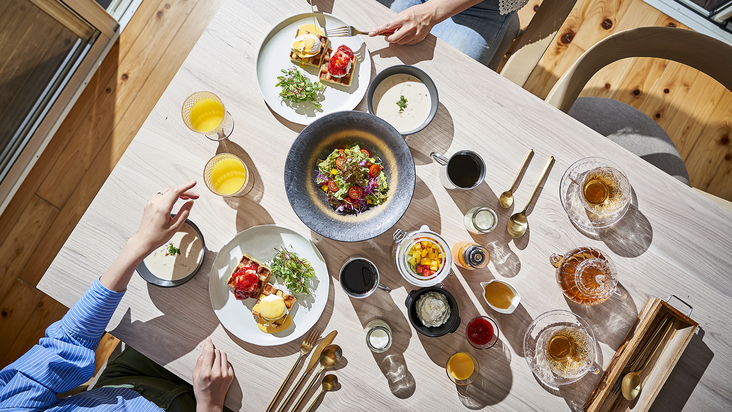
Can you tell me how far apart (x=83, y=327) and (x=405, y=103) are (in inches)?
56.0

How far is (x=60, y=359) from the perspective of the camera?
4.12 feet

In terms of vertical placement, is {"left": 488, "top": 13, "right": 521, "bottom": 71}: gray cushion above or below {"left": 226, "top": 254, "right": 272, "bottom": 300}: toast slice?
above

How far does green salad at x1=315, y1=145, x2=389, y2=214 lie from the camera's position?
1.21 m

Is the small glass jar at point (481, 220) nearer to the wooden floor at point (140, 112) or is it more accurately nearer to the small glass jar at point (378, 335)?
the small glass jar at point (378, 335)

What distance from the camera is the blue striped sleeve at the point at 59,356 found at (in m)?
1.23

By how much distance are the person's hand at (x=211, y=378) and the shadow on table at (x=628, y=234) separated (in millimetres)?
1409

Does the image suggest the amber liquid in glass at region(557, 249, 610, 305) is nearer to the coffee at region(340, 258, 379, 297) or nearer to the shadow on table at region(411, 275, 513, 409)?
the shadow on table at region(411, 275, 513, 409)

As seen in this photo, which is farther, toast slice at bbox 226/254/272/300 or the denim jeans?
the denim jeans

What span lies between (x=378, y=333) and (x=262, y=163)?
770 mm

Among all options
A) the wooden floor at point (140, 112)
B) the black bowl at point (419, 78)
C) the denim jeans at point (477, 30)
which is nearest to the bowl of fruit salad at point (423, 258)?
the black bowl at point (419, 78)

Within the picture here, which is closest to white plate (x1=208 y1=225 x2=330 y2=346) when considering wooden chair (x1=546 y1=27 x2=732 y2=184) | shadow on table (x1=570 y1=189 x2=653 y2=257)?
shadow on table (x1=570 y1=189 x2=653 y2=257)

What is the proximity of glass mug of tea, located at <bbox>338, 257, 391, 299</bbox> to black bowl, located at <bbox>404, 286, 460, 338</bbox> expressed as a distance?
0.10 meters

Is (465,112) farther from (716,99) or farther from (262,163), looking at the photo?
(716,99)

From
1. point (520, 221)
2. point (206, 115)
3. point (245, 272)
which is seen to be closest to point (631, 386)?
point (520, 221)
